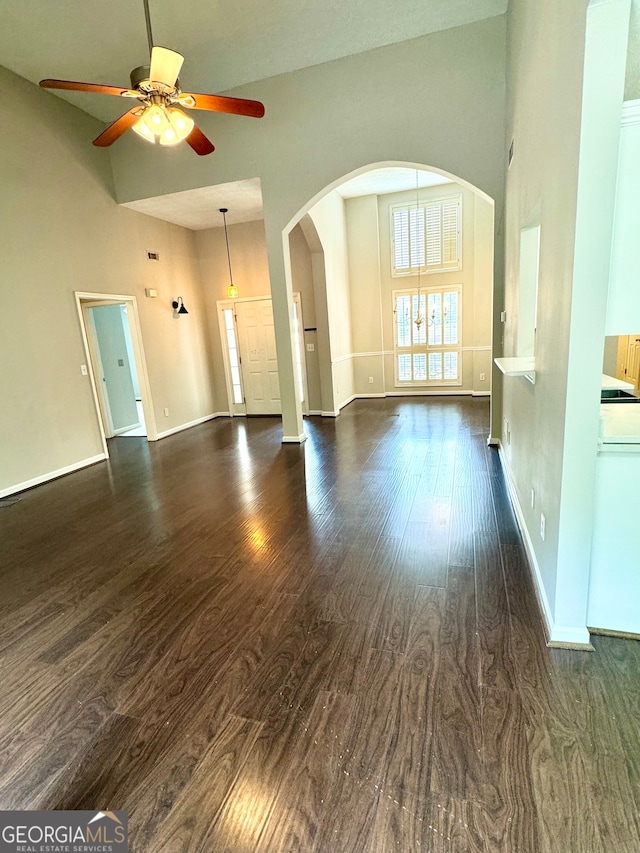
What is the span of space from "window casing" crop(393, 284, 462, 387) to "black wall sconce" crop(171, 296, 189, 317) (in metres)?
4.03

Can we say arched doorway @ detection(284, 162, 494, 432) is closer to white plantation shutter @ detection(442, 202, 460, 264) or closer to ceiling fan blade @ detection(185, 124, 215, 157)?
white plantation shutter @ detection(442, 202, 460, 264)

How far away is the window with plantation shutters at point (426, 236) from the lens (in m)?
7.45

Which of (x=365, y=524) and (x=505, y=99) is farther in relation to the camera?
(x=505, y=99)

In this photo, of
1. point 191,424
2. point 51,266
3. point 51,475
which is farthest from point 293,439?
point 51,266

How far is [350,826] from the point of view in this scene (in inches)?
45.0

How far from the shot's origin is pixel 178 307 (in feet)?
22.2

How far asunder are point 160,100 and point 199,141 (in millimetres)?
603

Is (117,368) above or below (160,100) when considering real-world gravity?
below

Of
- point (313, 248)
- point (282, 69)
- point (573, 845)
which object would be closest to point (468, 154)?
point (282, 69)

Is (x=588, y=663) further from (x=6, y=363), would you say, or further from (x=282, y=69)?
(x=282, y=69)

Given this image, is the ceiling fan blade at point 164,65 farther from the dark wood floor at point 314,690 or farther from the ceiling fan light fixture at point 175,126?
the dark wood floor at point 314,690

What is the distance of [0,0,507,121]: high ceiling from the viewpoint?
348cm

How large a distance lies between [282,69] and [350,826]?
235 inches

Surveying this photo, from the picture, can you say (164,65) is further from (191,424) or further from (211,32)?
(191,424)
